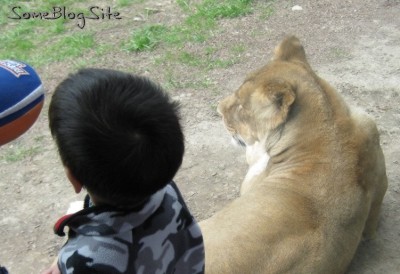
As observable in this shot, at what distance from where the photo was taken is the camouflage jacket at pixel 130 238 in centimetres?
188

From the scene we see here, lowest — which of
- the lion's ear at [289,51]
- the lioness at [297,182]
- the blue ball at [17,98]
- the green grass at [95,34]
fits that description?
the green grass at [95,34]

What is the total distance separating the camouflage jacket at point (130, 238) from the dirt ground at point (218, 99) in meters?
2.00

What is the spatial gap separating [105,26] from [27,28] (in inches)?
33.3

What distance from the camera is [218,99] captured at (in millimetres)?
5375

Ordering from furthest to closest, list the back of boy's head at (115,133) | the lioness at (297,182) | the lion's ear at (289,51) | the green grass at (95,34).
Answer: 1. the green grass at (95,34)
2. the lion's ear at (289,51)
3. the lioness at (297,182)
4. the back of boy's head at (115,133)

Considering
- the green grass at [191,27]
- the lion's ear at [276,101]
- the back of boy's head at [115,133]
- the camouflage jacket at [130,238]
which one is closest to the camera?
the back of boy's head at [115,133]

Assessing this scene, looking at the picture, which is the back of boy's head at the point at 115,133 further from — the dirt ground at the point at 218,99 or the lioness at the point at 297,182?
the dirt ground at the point at 218,99

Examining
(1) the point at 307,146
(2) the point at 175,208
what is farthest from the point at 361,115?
(2) the point at 175,208

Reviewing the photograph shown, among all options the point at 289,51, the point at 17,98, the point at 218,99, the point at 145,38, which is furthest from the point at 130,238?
the point at 145,38

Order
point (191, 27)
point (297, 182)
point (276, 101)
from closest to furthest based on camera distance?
point (297, 182)
point (276, 101)
point (191, 27)

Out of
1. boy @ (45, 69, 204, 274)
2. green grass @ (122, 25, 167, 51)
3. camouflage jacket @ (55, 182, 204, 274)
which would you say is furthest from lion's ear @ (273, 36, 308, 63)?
green grass @ (122, 25, 167, 51)

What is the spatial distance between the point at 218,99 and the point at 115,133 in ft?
12.0

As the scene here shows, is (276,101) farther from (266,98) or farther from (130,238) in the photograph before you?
(130,238)

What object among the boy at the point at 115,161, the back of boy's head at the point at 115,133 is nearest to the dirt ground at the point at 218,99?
the boy at the point at 115,161
